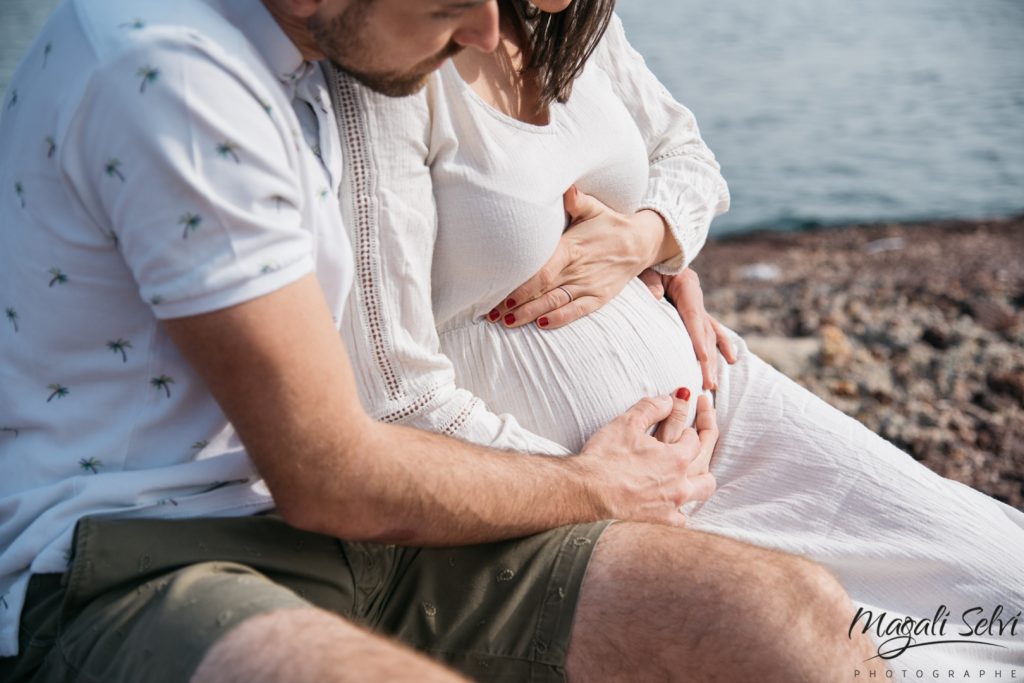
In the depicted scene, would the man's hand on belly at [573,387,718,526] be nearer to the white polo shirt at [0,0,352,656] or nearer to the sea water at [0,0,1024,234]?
the white polo shirt at [0,0,352,656]

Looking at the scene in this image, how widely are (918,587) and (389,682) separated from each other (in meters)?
1.26

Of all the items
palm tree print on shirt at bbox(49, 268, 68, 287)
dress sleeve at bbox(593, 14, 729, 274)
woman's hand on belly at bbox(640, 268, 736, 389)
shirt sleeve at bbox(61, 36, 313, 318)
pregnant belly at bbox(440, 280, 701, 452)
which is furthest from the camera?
dress sleeve at bbox(593, 14, 729, 274)

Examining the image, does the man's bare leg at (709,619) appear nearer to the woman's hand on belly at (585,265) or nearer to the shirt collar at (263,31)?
the woman's hand on belly at (585,265)

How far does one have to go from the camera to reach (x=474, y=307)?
2.28 meters

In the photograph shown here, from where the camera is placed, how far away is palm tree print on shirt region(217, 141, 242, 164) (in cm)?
154

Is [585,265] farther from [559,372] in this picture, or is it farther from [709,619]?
[709,619]

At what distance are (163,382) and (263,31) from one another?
56 cm

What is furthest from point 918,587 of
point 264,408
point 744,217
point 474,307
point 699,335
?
point 744,217

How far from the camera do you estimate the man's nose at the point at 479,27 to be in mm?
1766

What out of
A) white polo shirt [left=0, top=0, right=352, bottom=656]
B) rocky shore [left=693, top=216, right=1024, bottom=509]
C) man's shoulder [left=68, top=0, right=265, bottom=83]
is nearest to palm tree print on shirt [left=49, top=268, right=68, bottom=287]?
white polo shirt [left=0, top=0, right=352, bottom=656]

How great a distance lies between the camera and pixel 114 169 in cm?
154

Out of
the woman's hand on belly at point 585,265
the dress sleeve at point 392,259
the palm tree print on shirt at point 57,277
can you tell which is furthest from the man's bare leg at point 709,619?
the palm tree print on shirt at point 57,277

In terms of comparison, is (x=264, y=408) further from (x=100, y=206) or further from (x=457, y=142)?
(x=457, y=142)

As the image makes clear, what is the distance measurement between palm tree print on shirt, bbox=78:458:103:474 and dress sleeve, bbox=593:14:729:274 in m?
1.49
